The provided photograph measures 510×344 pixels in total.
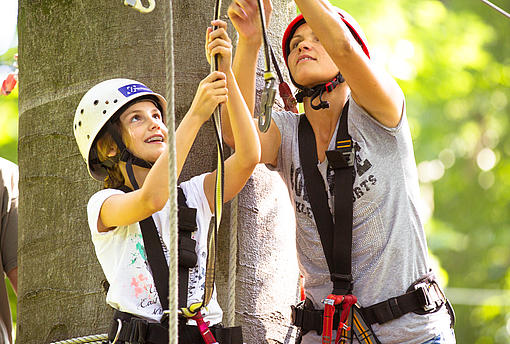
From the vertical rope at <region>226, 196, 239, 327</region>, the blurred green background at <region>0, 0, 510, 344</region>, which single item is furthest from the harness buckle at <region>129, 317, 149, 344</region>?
the blurred green background at <region>0, 0, 510, 344</region>

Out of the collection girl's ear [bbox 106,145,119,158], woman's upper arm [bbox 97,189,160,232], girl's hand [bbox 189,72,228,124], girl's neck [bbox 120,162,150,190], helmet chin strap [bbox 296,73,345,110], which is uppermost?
helmet chin strap [bbox 296,73,345,110]

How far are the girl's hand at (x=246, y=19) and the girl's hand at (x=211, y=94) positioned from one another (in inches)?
20.1

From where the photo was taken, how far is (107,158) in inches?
116

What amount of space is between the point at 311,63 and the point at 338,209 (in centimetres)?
67

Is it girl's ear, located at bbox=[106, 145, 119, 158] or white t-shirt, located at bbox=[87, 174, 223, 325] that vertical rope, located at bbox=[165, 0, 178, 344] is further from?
girl's ear, located at bbox=[106, 145, 119, 158]

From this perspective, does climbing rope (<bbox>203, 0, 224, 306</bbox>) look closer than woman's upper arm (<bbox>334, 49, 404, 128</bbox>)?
Yes

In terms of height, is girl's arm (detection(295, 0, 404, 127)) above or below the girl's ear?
above

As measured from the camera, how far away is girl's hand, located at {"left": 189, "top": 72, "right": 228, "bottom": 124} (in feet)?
8.41

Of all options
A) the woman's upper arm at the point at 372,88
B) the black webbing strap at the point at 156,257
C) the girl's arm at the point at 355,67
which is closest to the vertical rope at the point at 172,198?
the black webbing strap at the point at 156,257

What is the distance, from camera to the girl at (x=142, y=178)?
2.57 metres

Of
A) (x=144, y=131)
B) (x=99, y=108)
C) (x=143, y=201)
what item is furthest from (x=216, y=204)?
(x=99, y=108)

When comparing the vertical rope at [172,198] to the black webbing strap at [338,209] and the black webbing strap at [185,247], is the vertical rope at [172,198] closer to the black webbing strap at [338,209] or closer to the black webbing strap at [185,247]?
the black webbing strap at [185,247]

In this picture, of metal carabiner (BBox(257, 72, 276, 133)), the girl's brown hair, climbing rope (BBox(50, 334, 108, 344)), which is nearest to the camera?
metal carabiner (BBox(257, 72, 276, 133))

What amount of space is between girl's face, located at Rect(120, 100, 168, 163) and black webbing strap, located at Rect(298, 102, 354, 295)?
632mm
